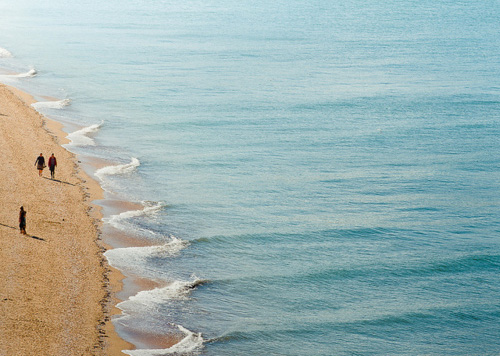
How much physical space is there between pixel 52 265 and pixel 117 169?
15.0 m

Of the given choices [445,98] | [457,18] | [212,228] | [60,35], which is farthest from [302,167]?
[457,18]

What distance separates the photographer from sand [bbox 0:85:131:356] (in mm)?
21938

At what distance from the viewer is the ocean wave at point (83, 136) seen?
4622 cm

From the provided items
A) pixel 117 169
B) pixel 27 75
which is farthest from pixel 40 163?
pixel 27 75

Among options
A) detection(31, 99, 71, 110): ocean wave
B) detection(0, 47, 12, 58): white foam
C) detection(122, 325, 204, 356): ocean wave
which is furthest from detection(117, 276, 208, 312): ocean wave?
detection(0, 47, 12, 58): white foam

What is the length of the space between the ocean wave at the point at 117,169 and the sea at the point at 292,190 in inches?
7.1

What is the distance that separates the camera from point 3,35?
107 metres

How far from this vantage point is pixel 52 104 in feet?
189

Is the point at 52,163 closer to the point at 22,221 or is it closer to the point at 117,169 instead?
the point at 117,169

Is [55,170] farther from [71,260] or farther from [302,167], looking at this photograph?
[302,167]

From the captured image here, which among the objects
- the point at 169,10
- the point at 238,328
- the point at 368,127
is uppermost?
the point at 169,10

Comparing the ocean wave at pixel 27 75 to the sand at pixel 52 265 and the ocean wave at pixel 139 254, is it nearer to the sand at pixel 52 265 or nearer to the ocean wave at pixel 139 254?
the sand at pixel 52 265

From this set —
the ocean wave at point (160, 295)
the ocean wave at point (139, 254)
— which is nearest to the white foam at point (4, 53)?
the ocean wave at point (139, 254)

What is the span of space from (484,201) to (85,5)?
6156 inches
